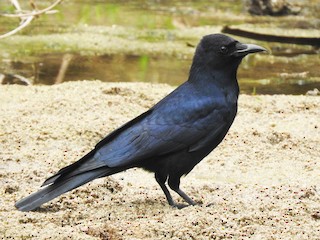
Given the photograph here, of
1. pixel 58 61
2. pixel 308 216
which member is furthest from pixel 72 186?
pixel 58 61

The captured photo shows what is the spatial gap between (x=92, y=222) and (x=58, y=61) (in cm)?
486

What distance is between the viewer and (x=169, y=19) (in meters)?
11.3

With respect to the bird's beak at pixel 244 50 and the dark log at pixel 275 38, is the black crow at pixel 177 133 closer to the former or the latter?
the bird's beak at pixel 244 50

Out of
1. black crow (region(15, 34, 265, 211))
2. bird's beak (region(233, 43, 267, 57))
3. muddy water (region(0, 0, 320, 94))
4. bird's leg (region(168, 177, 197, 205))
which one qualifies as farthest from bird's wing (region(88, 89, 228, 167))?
muddy water (region(0, 0, 320, 94))

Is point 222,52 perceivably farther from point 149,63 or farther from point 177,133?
point 149,63

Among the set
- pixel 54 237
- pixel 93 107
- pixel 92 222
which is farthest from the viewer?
pixel 93 107

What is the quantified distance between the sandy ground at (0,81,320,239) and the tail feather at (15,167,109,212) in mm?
45

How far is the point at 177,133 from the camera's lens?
12.3ft

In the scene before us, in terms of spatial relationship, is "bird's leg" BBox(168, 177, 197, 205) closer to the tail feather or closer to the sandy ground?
the sandy ground

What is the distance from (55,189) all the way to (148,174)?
1121 millimetres

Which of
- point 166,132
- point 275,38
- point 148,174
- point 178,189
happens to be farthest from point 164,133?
point 275,38

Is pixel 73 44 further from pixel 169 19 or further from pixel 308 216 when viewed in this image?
pixel 308 216

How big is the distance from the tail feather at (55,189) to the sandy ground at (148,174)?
0.15 ft

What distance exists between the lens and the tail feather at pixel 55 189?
3.55 meters
